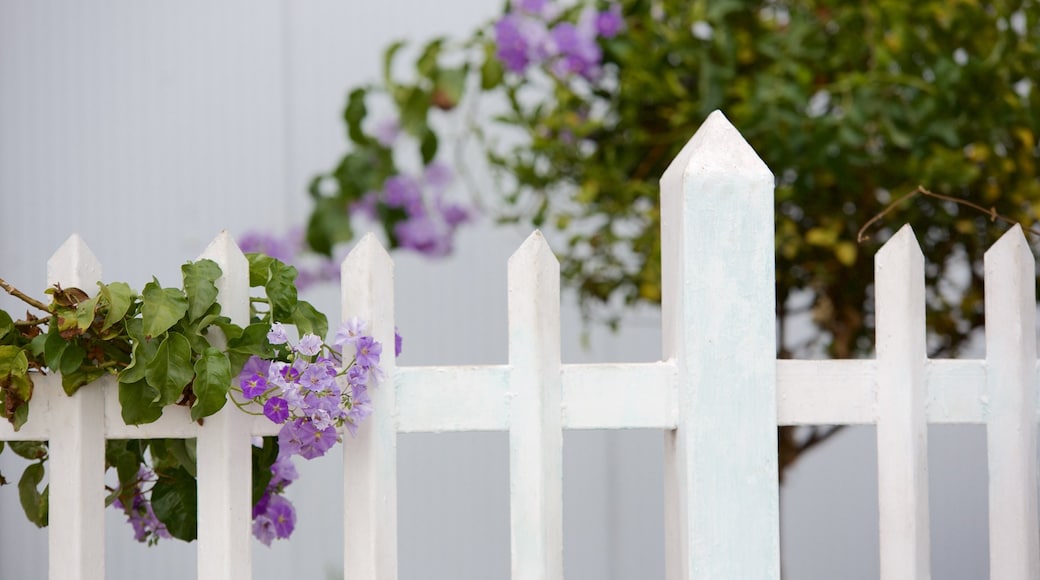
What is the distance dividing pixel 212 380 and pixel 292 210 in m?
1.96

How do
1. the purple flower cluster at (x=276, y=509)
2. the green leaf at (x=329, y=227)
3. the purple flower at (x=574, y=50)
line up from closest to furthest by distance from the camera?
the purple flower cluster at (x=276, y=509) < the purple flower at (x=574, y=50) < the green leaf at (x=329, y=227)

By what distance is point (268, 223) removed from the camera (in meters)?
2.72

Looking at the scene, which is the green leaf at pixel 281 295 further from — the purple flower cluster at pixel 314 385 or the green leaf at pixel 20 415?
the green leaf at pixel 20 415

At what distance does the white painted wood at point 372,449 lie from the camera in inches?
34.6

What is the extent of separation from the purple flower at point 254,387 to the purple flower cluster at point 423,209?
89cm

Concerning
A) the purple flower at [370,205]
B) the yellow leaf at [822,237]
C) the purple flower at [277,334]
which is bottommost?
the purple flower at [277,334]

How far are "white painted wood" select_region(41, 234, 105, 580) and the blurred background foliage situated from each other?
757mm

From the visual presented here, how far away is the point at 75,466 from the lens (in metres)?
0.89

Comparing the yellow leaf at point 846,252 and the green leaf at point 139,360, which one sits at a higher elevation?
the yellow leaf at point 846,252

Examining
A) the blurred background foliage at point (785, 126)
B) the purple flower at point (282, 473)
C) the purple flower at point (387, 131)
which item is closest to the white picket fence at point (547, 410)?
the purple flower at point (282, 473)

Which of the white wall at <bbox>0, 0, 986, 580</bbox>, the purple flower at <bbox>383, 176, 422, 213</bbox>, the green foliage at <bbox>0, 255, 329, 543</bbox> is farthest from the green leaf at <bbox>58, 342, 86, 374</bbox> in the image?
the white wall at <bbox>0, 0, 986, 580</bbox>

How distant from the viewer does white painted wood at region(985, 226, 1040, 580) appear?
0.95 metres

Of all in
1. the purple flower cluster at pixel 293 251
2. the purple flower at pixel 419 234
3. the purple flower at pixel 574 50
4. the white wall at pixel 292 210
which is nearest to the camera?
the purple flower at pixel 574 50

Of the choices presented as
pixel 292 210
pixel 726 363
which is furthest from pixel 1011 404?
pixel 292 210
